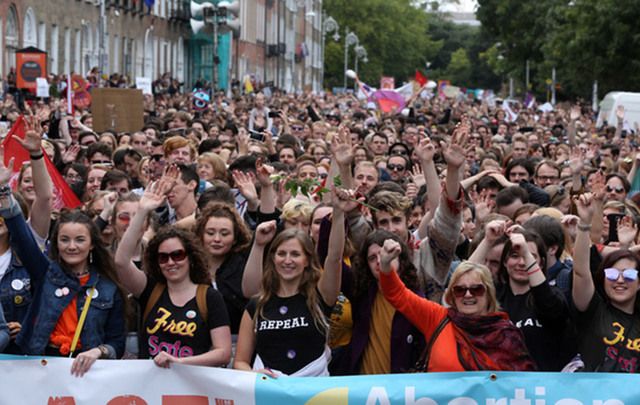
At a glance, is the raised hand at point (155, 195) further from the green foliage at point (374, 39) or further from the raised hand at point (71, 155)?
the green foliage at point (374, 39)

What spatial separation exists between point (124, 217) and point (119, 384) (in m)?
1.72

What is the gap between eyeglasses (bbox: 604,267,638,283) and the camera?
7066 mm

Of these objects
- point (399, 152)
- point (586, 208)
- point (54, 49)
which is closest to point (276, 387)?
point (586, 208)

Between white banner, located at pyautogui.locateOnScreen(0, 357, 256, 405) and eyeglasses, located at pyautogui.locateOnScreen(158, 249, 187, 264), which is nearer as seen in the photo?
white banner, located at pyautogui.locateOnScreen(0, 357, 256, 405)

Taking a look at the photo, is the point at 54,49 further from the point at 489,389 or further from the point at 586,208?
the point at 489,389

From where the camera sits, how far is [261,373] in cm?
695

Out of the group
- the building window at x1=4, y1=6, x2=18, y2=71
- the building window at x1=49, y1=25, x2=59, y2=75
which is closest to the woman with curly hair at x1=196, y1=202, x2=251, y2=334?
the building window at x1=4, y1=6, x2=18, y2=71

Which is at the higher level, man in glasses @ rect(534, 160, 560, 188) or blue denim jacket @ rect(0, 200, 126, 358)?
man in glasses @ rect(534, 160, 560, 188)

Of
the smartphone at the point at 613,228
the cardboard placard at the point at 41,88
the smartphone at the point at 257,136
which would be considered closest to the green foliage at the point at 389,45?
the cardboard placard at the point at 41,88

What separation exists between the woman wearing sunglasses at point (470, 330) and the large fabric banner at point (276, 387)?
0.08 m

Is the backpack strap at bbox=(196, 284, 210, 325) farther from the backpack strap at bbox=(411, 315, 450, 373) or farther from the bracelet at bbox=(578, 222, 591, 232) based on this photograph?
the bracelet at bbox=(578, 222, 591, 232)

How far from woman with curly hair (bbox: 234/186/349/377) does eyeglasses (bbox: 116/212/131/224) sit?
1348 millimetres

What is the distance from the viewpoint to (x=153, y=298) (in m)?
7.26


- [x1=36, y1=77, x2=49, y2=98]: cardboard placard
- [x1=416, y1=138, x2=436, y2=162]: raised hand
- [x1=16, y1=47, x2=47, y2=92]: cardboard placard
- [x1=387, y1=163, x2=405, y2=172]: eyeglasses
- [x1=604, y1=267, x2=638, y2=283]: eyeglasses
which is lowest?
[x1=604, y1=267, x2=638, y2=283]: eyeglasses
